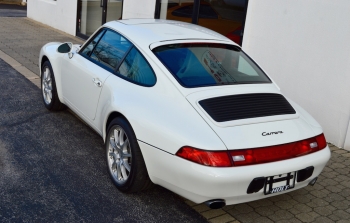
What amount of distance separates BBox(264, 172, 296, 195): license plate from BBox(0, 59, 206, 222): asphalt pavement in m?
0.69

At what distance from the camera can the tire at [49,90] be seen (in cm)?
626

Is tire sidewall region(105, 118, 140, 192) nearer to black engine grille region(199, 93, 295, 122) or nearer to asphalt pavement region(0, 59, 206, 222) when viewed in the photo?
asphalt pavement region(0, 59, 206, 222)

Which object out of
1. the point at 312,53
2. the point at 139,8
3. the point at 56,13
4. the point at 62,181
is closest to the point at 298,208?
the point at 62,181

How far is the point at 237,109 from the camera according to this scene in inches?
161

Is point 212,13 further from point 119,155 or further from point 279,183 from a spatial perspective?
point 279,183

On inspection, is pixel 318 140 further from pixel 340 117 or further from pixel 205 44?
pixel 340 117

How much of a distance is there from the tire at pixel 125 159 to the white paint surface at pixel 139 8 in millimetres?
6479

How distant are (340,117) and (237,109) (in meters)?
2.73

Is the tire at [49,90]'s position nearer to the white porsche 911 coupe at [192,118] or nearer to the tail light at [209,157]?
the white porsche 911 coupe at [192,118]

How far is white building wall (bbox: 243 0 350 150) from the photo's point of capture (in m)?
6.22

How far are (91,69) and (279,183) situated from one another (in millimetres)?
2467

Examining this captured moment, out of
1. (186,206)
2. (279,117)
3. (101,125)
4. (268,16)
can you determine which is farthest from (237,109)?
(268,16)

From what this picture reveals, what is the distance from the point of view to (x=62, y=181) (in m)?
4.61

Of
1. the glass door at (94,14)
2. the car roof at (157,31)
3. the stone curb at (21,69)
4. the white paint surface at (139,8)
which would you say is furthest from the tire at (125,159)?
the glass door at (94,14)
